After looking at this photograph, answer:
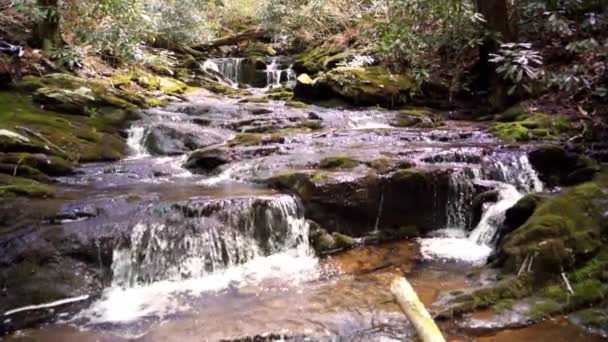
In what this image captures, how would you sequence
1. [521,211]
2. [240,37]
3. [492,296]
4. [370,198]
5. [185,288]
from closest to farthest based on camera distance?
[492,296], [185,288], [521,211], [370,198], [240,37]

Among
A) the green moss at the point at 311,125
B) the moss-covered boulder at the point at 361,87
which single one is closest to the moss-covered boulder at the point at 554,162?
the green moss at the point at 311,125

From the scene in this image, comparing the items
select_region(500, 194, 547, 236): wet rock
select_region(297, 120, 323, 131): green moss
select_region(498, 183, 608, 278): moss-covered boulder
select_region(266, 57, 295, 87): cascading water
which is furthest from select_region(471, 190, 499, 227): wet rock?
select_region(266, 57, 295, 87): cascading water

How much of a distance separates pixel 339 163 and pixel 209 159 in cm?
242

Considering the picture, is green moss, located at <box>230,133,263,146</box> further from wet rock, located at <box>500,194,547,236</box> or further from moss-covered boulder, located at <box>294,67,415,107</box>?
wet rock, located at <box>500,194,547,236</box>

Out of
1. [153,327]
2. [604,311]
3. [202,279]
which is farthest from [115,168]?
[604,311]

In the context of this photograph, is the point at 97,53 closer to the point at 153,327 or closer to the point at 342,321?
the point at 153,327

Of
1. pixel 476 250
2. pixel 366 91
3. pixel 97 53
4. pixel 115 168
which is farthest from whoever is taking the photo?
pixel 97 53

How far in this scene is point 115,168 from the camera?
28.1ft

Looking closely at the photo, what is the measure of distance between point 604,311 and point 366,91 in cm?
941

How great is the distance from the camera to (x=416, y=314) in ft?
9.17

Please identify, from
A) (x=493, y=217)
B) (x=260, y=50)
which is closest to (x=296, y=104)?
(x=493, y=217)

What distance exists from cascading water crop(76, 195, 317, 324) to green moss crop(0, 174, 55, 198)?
1679mm

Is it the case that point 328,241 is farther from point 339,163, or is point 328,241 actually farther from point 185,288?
point 185,288

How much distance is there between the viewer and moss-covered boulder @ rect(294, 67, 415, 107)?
12.9 m
